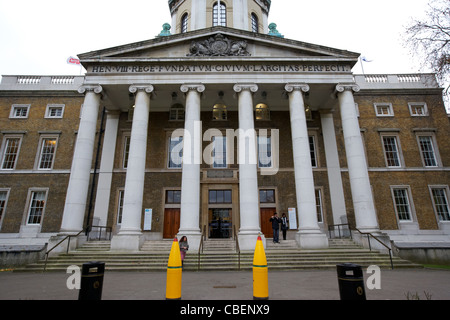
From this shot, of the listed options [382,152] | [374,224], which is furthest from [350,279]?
[382,152]

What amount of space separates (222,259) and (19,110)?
71.8ft

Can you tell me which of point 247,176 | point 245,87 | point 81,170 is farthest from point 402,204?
point 81,170

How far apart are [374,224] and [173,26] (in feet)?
81.9

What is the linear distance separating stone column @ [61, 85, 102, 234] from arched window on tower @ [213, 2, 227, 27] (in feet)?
42.4

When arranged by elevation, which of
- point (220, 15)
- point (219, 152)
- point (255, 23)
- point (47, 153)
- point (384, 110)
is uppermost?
point (255, 23)

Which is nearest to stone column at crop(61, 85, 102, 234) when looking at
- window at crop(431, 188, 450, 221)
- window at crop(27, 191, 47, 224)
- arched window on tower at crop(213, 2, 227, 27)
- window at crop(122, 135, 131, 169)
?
window at crop(122, 135, 131, 169)

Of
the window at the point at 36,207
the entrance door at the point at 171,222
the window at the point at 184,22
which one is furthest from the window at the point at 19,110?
the window at the point at 184,22

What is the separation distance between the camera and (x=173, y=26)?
27281 millimetres

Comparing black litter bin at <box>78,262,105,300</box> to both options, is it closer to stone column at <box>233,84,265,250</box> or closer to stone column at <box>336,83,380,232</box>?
stone column at <box>233,84,265,250</box>

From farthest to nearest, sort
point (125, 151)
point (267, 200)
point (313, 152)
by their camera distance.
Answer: point (313, 152), point (125, 151), point (267, 200)

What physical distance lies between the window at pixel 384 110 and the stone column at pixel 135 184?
18356mm

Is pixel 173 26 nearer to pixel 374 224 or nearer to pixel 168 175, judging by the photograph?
pixel 168 175

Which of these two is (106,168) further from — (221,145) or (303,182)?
(303,182)

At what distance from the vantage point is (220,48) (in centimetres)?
1788
